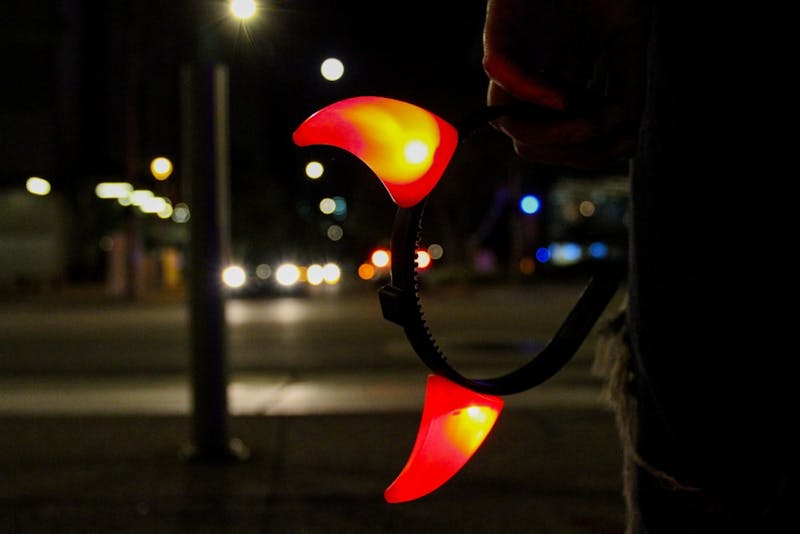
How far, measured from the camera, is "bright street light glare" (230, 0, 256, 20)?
611 cm

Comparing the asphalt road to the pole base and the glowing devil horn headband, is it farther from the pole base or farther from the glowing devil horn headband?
the glowing devil horn headband

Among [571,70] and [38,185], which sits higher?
[38,185]

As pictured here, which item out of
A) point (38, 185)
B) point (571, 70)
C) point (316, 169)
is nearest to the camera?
point (571, 70)

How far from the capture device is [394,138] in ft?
4.21

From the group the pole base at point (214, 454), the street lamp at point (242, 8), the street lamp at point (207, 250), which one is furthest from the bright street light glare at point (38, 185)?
the street lamp at point (242, 8)

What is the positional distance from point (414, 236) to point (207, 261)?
5234 millimetres

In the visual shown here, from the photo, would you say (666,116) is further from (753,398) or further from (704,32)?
(753,398)

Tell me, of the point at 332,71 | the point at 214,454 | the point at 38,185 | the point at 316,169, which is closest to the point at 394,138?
the point at 316,169

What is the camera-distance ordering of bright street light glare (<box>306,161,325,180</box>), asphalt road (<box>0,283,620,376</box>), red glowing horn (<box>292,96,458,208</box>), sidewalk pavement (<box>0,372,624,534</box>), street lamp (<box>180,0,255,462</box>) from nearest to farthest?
1. red glowing horn (<box>292,96,458,208</box>)
2. bright street light glare (<box>306,161,325,180</box>)
3. sidewalk pavement (<box>0,372,624,534</box>)
4. street lamp (<box>180,0,255,462</box>)
5. asphalt road (<box>0,283,620,376</box>)

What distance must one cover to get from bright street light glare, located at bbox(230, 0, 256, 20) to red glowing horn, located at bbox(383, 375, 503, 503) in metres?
5.14

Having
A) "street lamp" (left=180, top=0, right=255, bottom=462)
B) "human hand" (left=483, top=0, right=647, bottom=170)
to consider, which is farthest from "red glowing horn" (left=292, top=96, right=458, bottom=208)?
"street lamp" (left=180, top=0, right=255, bottom=462)

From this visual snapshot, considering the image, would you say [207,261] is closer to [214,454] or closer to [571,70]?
[214,454]

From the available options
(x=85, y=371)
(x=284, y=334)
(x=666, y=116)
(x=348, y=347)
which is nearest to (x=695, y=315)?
(x=666, y=116)

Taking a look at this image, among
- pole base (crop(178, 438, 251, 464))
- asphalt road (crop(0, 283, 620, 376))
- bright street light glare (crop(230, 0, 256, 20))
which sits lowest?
pole base (crop(178, 438, 251, 464))
